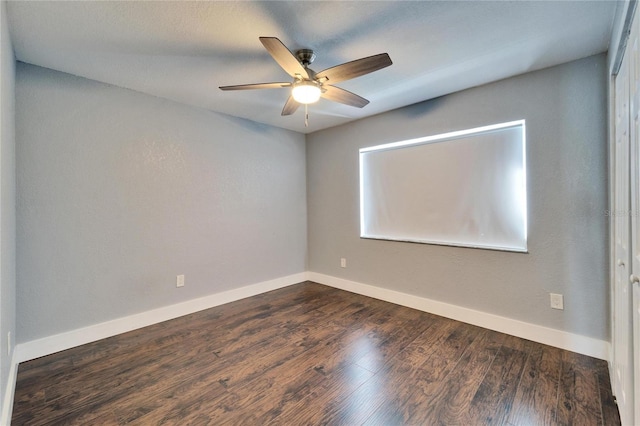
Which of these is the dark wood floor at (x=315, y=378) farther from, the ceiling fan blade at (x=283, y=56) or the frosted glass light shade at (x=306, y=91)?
the ceiling fan blade at (x=283, y=56)

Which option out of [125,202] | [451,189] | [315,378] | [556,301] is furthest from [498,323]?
[125,202]

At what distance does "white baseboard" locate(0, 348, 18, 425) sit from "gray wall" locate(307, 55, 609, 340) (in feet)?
10.5

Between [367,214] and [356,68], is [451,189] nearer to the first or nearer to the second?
[367,214]

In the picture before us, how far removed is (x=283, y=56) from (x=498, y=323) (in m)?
2.91

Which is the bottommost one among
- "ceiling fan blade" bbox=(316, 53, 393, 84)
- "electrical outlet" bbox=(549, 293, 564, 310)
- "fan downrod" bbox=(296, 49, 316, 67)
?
"electrical outlet" bbox=(549, 293, 564, 310)

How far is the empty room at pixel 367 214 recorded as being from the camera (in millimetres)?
1624

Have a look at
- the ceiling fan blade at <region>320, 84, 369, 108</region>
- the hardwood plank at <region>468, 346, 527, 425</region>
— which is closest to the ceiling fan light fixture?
the ceiling fan blade at <region>320, 84, 369, 108</region>

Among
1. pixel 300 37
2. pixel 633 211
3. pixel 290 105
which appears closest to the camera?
pixel 633 211

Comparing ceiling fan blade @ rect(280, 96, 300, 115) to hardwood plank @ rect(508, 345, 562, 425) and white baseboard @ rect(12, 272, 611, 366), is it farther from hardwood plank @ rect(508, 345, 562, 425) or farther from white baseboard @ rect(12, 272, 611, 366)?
hardwood plank @ rect(508, 345, 562, 425)

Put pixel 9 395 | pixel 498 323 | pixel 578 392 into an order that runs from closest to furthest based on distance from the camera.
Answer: pixel 9 395 → pixel 578 392 → pixel 498 323

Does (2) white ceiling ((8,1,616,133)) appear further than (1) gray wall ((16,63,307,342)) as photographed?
No

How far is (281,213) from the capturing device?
403 centimetres

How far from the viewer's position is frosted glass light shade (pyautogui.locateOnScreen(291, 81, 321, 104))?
1.95 metres

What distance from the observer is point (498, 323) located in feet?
8.43
